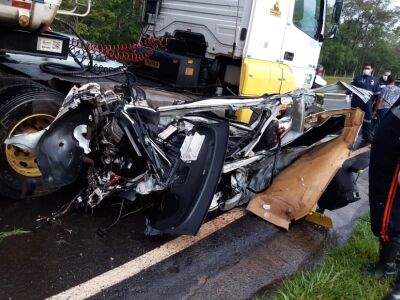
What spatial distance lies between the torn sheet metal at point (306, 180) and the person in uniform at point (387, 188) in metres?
0.55

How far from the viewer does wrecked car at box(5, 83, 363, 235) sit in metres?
3.24

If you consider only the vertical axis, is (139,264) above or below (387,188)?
below

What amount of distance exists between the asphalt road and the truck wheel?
6.7 inches

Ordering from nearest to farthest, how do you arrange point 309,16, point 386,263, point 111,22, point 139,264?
point 139,264
point 386,263
point 309,16
point 111,22

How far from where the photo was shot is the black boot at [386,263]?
11.1 feet

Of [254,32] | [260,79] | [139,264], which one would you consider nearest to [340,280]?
[139,264]

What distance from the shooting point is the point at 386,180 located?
3.27 m

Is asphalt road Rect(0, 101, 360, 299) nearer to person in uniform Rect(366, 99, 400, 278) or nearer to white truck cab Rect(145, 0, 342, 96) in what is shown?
person in uniform Rect(366, 99, 400, 278)

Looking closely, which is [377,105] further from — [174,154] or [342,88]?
[174,154]

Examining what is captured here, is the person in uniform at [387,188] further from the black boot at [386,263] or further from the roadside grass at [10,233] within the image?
the roadside grass at [10,233]

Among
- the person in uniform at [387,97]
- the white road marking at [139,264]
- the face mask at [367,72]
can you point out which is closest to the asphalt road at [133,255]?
the white road marking at [139,264]

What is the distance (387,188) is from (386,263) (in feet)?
2.18

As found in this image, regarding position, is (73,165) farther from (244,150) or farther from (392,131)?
(392,131)

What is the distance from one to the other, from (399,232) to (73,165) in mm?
2644
